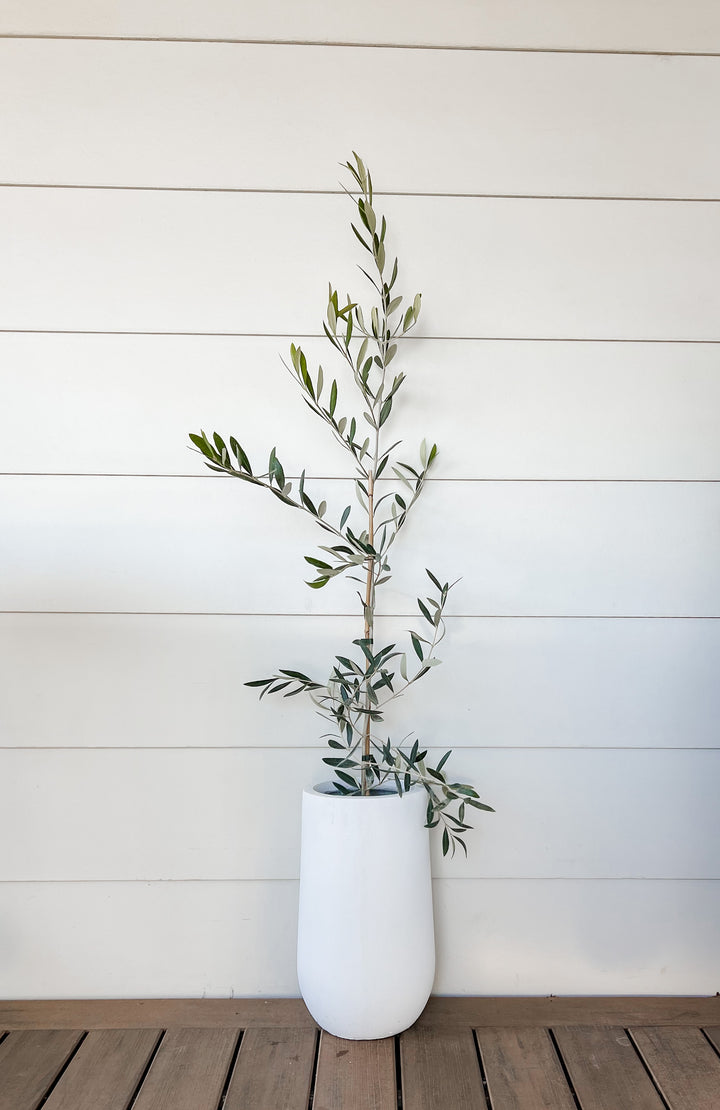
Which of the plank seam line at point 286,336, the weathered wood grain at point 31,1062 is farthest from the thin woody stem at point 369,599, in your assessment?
the weathered wood grain at point 31,1062

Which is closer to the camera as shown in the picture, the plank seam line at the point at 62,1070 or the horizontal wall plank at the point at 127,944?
the plank seam line at the point at 62,1070

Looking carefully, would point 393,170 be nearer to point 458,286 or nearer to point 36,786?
point 458,286

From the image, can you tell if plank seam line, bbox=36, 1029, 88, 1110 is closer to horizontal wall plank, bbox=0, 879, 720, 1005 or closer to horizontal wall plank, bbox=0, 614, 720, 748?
horizontal wall plank, bbox=0, 879, 720, 1005

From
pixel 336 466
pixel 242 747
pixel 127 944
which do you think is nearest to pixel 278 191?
pixel 336 466

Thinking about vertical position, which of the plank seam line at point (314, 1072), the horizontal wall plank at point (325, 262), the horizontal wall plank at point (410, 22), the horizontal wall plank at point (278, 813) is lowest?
the plank seam line at point (314, 1072)

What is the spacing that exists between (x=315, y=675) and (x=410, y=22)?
1062mm

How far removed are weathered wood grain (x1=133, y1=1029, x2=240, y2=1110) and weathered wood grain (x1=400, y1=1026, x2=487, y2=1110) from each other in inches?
10.0

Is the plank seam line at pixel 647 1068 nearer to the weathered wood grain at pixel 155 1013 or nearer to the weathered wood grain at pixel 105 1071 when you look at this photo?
the weathered wood grain at pixel 155 1013

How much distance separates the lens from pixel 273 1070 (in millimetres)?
1188

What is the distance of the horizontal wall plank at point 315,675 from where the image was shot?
1.38m

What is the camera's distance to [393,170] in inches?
53.7

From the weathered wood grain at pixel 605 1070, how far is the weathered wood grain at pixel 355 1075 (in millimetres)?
254

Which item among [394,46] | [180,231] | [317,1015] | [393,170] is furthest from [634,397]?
[317,1015]

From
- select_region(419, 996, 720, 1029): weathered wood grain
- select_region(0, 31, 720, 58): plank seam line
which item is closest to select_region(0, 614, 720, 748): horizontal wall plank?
select_region(419, 996, 720, 1029): weathered wood grain
